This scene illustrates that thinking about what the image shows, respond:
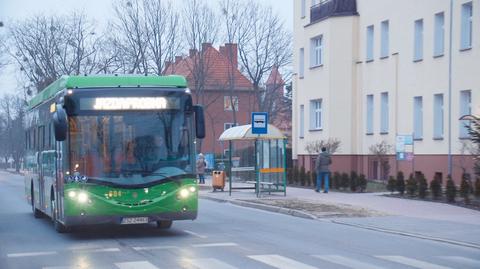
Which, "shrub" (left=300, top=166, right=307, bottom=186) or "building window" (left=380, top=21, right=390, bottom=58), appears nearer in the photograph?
"shrub" (left=300, top=166, right=307, bottom=186)

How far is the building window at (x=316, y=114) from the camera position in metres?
45.3

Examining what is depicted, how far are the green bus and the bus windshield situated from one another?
2 centimetres

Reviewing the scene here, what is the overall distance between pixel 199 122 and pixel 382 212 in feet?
26.7

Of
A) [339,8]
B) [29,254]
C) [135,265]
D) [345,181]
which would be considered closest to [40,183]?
[29,254]

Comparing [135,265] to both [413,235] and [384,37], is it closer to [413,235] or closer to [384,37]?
[413,235]

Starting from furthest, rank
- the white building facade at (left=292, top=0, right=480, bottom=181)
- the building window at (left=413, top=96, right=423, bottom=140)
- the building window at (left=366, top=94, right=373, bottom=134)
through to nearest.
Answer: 1. the building window at (left=366, top=94, right=373, bottom=134)
2. the building window at (left=413, top=96, right=423, bottom=140)
3. the white building facade at (left=292, top=0, right=480, bottom=181)

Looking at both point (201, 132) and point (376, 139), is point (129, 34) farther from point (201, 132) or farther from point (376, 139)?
point (201, 132)

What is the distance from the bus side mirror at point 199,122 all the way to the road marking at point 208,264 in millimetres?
3559

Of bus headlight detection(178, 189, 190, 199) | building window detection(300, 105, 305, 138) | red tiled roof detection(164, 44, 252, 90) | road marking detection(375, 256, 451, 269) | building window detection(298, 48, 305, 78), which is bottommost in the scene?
road marking detection(375, 256, 451, 269)

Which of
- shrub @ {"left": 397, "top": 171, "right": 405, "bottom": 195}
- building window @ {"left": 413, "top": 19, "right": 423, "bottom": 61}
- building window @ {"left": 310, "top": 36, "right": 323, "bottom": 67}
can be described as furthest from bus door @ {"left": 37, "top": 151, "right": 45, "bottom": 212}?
building window @ {"left": 310, "top": 36, "right": 323, "bottom": 67}

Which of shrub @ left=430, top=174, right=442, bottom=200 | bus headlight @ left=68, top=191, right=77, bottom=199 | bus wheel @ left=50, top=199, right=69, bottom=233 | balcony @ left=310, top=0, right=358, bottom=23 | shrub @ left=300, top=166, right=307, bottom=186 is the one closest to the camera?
bus headlight @ left=68, top=191, right=77, bottom=199

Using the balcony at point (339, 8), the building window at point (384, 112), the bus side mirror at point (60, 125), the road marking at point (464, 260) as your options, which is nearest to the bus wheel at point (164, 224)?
the bus side mirror at point (60, 125)

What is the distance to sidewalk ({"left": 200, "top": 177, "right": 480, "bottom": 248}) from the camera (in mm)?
17953

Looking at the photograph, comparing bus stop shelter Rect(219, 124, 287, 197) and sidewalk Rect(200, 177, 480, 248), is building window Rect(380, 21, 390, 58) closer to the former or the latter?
sidewalk Rect(200, 177, 480, 248)
